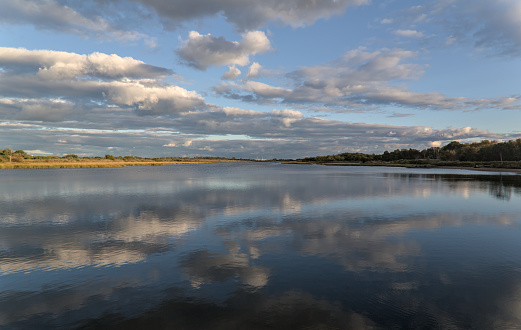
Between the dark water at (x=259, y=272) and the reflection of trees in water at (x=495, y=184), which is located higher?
the dark water at (x=259, y=272)

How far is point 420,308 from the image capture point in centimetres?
847

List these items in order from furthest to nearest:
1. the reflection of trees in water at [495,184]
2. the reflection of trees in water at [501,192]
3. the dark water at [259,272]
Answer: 1. the reflection of trees in water at [495,184]
2. the reflection of trees in water at [501,192]
3. the dark water at [259,272]

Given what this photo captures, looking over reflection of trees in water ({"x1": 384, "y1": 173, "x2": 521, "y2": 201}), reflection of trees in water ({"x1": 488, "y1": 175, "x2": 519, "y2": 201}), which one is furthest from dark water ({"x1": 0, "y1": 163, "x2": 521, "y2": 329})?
reflection of trees in water ({"x1": 384, "y1": 173, "x2": 521, "y2": 201})

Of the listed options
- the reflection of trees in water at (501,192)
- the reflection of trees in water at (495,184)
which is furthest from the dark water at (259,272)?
the reflection of trees in water at (495,184)

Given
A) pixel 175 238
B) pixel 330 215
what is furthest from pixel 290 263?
pixel 330 215

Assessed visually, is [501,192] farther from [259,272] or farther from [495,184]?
[259,272]

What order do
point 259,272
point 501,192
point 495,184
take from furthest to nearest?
point 495,184
point 501,192
point 259,272

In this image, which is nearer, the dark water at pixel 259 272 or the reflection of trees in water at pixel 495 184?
the dark water at pixel 259 272

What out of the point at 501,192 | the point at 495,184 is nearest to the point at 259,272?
the point at 501,192

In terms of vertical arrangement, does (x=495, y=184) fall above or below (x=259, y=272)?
below

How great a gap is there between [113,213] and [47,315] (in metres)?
16.7

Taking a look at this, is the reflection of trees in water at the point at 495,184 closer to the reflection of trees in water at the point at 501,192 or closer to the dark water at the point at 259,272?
the reflection of trees in water at the point at 501,192

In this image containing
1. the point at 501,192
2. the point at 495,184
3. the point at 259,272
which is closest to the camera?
the point at 259,272

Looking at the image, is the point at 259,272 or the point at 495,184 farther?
the point at 495,184
